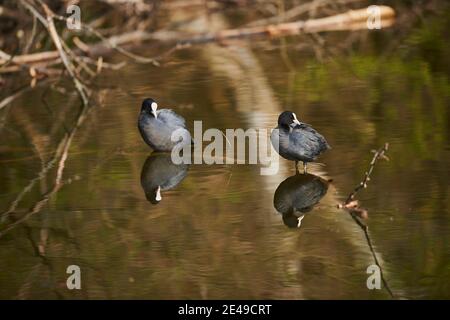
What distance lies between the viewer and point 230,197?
654 cm

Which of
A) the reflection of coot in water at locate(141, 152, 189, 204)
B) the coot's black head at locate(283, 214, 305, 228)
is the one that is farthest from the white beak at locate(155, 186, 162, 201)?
the coot's black head at locate(283, 214, 305, 228)

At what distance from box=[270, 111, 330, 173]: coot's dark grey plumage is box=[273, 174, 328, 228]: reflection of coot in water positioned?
0.51 feet

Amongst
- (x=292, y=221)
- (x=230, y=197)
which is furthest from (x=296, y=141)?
(x=292, y=221)

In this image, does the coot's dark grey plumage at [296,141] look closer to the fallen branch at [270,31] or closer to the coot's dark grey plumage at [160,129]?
the coot's dark grey plumage at [160,129]

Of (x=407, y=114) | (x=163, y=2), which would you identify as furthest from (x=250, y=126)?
(x=163, y=2)

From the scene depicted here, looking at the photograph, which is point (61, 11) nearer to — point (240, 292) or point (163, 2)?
point (163, 2)

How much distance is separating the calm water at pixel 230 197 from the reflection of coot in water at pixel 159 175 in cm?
3

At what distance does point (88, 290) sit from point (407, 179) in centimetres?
245

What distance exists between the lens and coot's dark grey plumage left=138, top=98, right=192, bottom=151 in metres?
7.53

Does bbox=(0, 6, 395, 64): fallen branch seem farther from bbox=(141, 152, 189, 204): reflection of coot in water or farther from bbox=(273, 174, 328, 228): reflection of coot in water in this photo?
bbox=(273, 174, 328, 228): reflection of coot in water

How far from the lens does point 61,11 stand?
43.5ft

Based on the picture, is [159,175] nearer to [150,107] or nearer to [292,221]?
[150,107]

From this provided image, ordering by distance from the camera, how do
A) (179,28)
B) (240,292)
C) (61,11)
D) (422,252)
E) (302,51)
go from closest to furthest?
(240,292), (422,252), (302,51), (61,11), (179,28)

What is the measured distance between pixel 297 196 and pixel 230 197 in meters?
0.43
